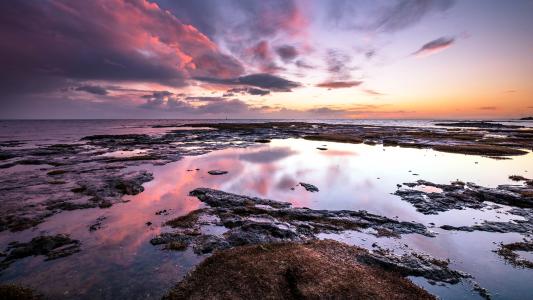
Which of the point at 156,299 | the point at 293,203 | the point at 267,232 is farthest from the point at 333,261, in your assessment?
the point at 293,203

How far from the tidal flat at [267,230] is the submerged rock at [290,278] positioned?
0.07 meters

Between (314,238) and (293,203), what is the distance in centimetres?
692

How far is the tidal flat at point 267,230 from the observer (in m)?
11.6

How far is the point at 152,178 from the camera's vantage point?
31.2m

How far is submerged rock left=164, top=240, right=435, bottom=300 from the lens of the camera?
33.3 ft

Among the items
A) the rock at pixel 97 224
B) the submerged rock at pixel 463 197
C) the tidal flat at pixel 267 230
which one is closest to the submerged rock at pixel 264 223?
the tidal flat at pixel 267 230

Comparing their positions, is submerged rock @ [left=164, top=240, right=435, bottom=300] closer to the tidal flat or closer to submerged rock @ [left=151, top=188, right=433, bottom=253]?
the tidal flat

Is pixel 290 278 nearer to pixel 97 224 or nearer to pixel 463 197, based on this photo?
pixel 97 224

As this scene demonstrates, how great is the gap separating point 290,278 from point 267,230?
576 cm

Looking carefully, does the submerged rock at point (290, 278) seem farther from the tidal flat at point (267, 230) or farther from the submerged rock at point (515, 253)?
the submerged rock at point (515, 253)

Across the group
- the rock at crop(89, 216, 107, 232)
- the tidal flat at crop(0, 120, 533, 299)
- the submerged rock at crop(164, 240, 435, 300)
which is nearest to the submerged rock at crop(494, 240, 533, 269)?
the tidal flat at crop(0, 120, 533, 299)

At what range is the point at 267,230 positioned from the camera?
54.6ft

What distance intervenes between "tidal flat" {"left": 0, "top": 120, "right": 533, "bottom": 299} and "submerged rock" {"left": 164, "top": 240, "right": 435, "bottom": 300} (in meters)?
0.07

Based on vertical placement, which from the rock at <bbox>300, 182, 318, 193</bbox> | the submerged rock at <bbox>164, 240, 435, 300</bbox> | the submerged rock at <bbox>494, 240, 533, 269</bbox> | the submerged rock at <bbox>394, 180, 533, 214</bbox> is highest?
the submerged rock at <bbox>164, 240, 435, 300</bbox>
